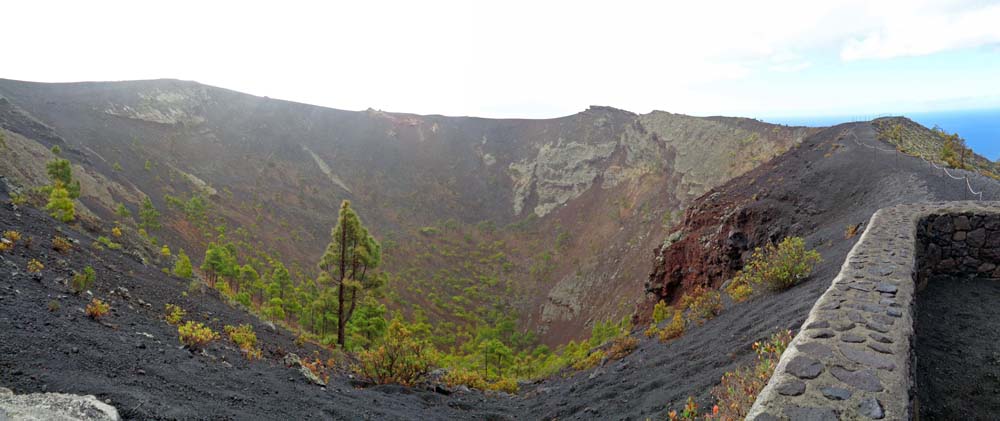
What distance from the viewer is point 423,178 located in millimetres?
59312

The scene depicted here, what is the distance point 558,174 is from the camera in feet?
184

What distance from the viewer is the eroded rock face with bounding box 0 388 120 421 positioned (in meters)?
3.77

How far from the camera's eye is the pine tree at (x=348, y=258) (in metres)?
17.8

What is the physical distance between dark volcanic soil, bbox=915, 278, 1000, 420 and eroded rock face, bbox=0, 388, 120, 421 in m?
7.86

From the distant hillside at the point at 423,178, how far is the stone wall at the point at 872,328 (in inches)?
819

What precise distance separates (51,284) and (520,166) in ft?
177

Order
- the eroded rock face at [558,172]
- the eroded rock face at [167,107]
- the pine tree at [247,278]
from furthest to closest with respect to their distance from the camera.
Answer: the eroded rock face at [558,172] → the eroded rock face at [167,107] → the pine tree at [247,278]

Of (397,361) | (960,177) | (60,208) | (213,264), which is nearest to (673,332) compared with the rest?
(397,361)

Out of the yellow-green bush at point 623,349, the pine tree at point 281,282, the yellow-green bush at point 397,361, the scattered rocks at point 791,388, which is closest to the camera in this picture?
the scattered rocks at point 791,388

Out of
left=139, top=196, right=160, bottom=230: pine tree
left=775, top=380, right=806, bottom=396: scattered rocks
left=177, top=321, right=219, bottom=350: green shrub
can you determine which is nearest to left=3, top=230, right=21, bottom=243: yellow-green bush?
left=177, top=321, right=219, bottom=350: green shrub

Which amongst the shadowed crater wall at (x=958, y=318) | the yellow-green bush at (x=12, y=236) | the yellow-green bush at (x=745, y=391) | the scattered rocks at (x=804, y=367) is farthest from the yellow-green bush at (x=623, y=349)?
the yellow-green bush at (x=12, y=236)

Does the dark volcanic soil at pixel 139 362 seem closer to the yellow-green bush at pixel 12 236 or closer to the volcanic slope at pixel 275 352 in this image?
the volcanic slope at pixel 275 352

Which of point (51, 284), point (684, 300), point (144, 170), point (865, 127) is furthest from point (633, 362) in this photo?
point (144, 170)

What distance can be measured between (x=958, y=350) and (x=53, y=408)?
31.9ft
